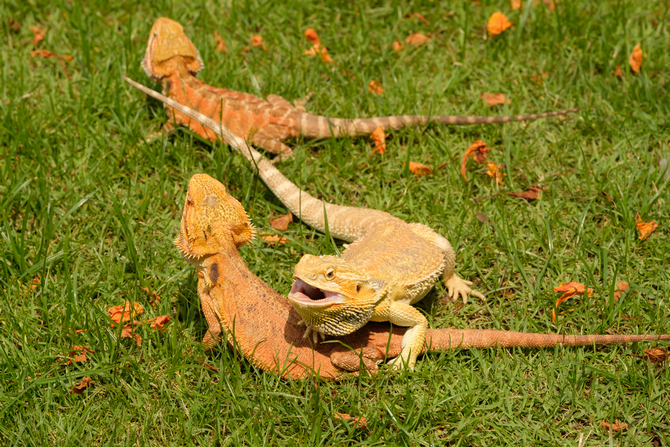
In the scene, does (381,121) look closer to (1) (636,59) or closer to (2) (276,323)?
(2) (276,323)

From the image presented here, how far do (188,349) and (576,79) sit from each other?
4.21 m

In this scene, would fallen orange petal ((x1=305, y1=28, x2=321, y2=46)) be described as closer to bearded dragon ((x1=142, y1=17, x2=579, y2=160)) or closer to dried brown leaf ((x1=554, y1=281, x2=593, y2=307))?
bearded dragon ((x1=142, y1=17, x2=579, y2=160))

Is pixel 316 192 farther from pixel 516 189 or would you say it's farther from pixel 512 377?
pixel 512 377

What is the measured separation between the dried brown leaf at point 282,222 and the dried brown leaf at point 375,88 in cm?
166

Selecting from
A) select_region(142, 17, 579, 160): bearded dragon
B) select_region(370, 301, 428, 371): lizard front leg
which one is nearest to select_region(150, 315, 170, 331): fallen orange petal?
select_region(370, 301, 428, 371): lizard front leg

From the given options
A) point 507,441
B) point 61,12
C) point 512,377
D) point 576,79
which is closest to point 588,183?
point 576,79

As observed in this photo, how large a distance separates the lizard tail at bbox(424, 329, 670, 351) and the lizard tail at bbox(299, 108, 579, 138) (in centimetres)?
211

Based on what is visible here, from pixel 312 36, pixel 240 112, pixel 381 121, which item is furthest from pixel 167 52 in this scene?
pixel 381 121

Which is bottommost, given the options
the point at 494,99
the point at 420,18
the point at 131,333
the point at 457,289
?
the point at 131,333

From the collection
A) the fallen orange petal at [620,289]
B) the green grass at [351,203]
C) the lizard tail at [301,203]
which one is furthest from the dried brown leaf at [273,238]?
the fallen orange petal at [620,289]

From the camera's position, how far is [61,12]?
652 centimetres

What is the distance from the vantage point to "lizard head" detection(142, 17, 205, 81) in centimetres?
571

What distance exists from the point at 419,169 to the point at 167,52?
8.18ft

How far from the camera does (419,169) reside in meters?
5.12
